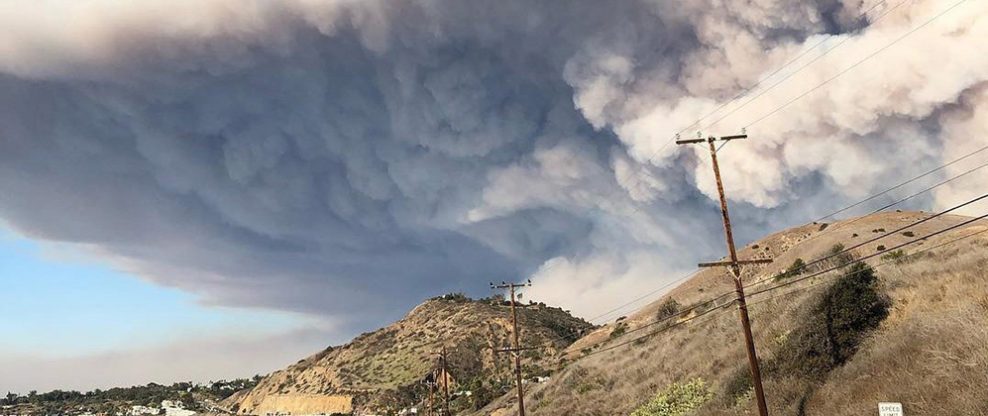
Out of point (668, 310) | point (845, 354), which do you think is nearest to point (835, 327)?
point (845, 354)

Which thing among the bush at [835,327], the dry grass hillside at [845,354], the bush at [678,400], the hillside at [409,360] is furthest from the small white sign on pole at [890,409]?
the hillside at [409,360]

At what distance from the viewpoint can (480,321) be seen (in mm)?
151625

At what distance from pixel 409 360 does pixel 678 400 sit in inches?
4802

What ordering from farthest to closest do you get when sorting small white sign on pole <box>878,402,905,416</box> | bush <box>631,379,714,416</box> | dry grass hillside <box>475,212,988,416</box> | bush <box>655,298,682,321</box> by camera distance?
bush <box>655,298,682,321</box> < bush <box>631,379,714,416</box> < dry grass hillside <box>475,212,988,416</box> < small white sign on pole <box>878,402,905,416</box>

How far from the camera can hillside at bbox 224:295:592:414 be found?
125938 mm

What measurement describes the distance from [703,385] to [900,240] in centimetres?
5988

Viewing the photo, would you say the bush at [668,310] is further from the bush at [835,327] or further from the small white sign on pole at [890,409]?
the small white sign on pole at [890,409]

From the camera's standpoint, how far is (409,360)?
5630 inches

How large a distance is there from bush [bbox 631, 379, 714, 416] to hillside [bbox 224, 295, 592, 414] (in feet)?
202

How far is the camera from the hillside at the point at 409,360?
413 ft

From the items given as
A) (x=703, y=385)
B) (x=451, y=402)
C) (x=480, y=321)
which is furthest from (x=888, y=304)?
(x=480, y=321)

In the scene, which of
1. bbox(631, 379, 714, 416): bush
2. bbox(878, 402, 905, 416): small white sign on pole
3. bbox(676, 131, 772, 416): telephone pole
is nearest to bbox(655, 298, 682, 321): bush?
bbox(631, 379, 714, 416): bush

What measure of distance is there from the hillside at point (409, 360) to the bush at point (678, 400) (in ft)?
202

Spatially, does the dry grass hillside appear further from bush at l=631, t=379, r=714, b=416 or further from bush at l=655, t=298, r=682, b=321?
bush at l=655, t=298, r=682, b=321
